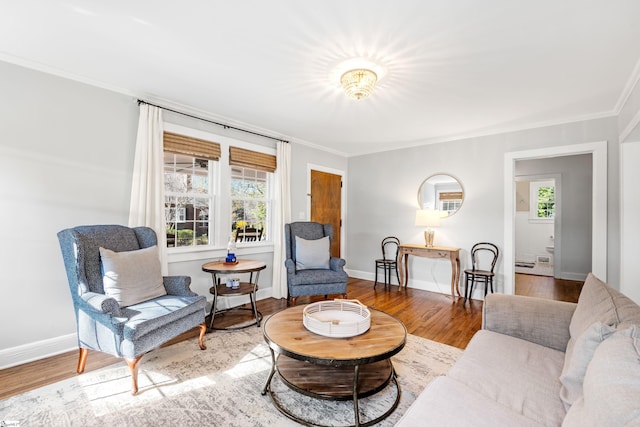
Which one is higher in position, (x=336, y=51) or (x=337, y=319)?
(x=336, y=51)

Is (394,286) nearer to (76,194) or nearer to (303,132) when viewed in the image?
(303,132)

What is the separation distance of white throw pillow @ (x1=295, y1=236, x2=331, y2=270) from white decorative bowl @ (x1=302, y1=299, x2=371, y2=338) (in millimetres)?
1616

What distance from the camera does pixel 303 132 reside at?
4.41 m

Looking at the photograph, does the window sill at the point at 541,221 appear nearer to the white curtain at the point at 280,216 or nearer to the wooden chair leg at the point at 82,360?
the white curtain at the point at 280,216

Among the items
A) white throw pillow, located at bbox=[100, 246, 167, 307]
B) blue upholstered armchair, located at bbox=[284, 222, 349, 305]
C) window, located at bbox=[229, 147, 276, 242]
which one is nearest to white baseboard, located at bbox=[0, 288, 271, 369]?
white throw pillow, located at bbox=[100, 246, 167, 307]

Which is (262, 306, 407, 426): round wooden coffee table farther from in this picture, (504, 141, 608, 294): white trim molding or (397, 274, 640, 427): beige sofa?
(504, 141, 608, 294): white trim molding

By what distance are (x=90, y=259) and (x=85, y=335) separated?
57 cm

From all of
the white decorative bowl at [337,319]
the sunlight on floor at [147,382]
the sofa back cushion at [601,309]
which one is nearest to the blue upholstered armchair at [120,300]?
the sunlight on floor at [147,382]

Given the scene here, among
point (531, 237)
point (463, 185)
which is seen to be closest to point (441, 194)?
point (463, 185)

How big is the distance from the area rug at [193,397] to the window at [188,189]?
1.46 meters

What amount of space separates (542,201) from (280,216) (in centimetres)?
615

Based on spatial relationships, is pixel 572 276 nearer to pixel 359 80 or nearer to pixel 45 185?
pixel 359 80

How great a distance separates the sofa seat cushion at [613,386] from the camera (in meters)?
0.74

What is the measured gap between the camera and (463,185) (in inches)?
180
